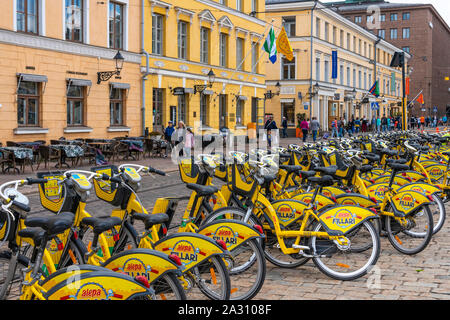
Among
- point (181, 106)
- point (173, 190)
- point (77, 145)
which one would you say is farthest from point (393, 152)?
point (181, 106)

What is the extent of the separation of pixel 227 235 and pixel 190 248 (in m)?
0.77

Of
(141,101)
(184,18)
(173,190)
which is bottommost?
(173,190)

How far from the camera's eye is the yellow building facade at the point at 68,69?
19219mm

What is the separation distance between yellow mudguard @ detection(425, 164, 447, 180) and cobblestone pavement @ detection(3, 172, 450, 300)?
3094mm

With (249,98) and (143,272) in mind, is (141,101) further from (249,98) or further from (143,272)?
(143,272)

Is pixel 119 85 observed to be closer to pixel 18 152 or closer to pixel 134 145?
pixel 134 145

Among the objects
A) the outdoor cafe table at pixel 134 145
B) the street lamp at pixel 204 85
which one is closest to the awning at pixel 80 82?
the outdoor cafe table at pixel 134 145

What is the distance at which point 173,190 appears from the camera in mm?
13453

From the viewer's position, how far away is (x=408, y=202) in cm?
666

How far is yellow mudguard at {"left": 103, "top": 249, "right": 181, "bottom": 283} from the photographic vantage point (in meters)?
3.82

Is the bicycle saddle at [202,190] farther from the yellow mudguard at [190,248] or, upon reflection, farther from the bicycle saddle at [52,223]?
the bicycle saddle at [52,223]

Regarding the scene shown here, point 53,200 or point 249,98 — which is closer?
point 53,200
